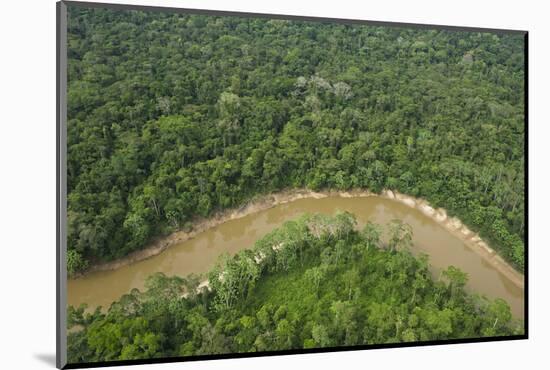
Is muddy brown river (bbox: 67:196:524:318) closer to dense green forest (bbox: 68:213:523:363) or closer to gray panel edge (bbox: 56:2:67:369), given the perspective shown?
dense green forest (bbox: 68:213:523:363)

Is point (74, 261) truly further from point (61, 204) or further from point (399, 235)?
point (399, 235)

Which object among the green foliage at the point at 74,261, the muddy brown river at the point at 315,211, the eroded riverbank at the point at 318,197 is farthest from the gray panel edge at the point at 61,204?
the eroded riverbank at the point at 318,197

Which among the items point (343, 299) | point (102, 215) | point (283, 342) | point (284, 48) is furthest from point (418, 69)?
point (102, 215)

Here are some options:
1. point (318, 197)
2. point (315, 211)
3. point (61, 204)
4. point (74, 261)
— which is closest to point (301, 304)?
point (315, 211)

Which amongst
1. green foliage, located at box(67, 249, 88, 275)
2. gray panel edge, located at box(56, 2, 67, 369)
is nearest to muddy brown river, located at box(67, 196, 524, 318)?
green foliage, located at box(67, 249, 88, 275)

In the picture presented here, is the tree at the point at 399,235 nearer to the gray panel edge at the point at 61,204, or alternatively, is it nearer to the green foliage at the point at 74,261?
the green foliage at the point at 74,261

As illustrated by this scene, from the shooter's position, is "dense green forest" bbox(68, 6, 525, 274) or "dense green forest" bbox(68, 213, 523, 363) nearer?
"dense green forest" bbox(68, 213, 523, 363)
